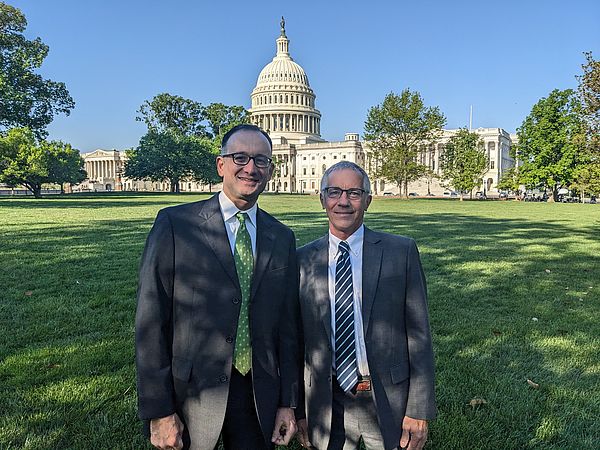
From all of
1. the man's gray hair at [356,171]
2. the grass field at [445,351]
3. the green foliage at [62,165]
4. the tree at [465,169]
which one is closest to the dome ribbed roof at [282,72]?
the tree at [465,169]

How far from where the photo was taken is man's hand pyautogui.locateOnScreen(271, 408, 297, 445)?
7.97ft

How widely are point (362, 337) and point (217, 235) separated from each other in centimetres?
92

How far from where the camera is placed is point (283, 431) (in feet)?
8.06

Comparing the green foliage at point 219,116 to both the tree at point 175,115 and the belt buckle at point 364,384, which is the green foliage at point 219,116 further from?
the belt buckle at point 364,384

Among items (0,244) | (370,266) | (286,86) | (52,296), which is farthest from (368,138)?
(286,86)

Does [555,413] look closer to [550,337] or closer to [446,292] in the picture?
[550,337]

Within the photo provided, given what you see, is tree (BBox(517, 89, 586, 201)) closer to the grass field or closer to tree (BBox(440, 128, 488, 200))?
tree (BBox(440, 128, 488, 200))

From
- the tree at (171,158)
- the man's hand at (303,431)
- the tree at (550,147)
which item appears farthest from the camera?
the tree at (171,158)

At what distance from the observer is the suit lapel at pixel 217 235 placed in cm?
229

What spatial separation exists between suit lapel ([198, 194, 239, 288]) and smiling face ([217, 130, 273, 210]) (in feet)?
0.37

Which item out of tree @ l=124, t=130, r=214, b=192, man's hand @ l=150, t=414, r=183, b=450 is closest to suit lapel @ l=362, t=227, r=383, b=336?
→ man's hand @ l=150, t=414, r=183, b=450

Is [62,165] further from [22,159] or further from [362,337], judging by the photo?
[362,337]

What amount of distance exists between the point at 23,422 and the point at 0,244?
1003 cm

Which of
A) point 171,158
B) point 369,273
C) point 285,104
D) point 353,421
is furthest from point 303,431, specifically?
point 285,104
